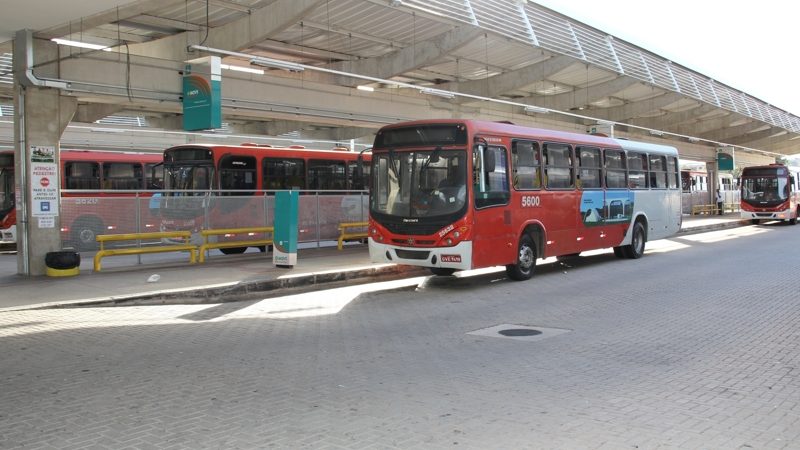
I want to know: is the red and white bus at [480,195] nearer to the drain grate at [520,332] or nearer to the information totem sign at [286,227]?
the information totem sign at [286,227]

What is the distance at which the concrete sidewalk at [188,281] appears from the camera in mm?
11852

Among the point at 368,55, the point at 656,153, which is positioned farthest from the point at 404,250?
the point at 368,55

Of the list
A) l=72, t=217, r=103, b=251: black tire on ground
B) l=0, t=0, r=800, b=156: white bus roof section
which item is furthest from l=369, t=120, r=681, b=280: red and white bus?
l=72, t=217, r=103, b=251: black tire on ground

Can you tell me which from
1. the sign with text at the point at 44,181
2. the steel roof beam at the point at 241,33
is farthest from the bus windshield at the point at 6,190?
the sign with text at the point at 44,181

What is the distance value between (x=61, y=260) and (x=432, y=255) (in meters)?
8.18

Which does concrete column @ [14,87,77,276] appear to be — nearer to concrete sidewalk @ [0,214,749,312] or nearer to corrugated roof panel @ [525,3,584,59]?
concrete sidewalk @ [0,214,749,312]

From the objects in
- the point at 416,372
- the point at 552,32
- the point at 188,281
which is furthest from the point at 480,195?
the point at 552,32

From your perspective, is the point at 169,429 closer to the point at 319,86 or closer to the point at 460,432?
the point at 460,432

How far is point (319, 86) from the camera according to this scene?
74.4ft

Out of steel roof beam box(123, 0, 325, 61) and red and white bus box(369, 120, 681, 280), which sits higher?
steel roof beam box(123, 0, 325, 61)

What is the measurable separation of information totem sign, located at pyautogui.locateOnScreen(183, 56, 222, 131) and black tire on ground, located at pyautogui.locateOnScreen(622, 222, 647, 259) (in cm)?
1143

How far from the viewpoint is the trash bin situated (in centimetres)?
1436

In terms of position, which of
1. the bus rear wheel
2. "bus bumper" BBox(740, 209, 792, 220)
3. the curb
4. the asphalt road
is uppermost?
"bus bumper" BBox(740, 209, 792, 220)

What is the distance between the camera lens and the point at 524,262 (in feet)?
46.7
